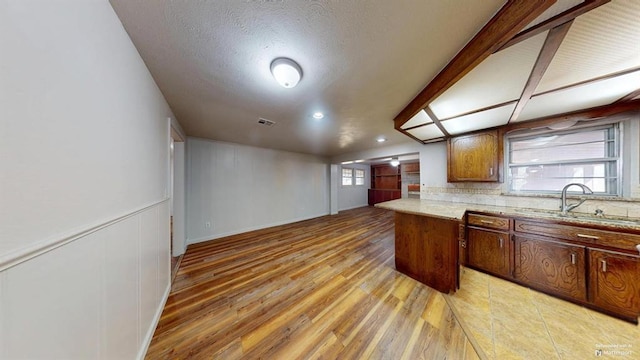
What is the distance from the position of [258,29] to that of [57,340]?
1.63 m

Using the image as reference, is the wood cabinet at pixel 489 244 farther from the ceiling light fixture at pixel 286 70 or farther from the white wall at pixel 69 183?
the white wall at pixel 69 183

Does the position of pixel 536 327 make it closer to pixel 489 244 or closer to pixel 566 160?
pixel 489 244

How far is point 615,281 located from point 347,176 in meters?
5.95

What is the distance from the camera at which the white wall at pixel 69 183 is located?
50 cm

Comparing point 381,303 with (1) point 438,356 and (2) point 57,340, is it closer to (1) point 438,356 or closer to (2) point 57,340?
(1) point 438,356

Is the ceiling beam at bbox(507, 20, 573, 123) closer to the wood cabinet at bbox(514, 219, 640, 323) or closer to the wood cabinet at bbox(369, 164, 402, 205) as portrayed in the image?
the wood cabinet at bbox(514, 219, 640, 323)

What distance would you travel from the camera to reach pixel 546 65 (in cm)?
120

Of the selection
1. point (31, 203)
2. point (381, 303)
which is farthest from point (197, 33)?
point (381, 303)

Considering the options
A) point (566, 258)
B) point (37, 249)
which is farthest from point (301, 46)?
point (566, 258)

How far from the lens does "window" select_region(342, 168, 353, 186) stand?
279 inches

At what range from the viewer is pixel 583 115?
1980 mm

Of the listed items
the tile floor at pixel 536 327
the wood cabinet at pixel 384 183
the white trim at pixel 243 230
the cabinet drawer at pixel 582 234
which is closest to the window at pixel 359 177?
the wood cabinet at pixel 384 183

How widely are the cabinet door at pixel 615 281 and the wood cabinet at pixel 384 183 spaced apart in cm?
569

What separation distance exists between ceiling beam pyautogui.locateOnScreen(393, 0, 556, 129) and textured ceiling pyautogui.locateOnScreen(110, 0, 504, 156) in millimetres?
48
